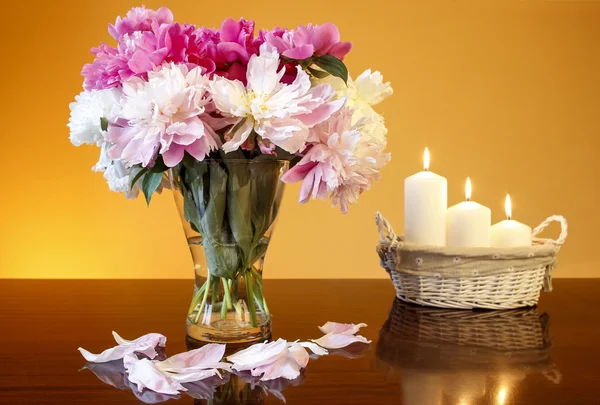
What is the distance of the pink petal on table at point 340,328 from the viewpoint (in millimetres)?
762

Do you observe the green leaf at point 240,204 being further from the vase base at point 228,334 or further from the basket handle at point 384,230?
the basket handle at point 384,230

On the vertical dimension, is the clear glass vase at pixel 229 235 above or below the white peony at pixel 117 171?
below

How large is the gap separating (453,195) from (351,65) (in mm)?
763

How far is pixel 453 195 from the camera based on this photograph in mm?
3285

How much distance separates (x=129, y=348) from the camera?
659 millimetres

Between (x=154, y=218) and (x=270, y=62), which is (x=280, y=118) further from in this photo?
(x=154, y=218)

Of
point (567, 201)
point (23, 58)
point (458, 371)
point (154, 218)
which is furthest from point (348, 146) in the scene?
point (567, 201)

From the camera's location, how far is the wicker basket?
97cm

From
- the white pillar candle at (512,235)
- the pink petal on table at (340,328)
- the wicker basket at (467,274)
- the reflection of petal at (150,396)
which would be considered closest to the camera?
the reflection of petal at (150,396)

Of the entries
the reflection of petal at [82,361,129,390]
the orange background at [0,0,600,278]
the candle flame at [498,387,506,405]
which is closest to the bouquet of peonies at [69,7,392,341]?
the reflection of petal at [82,361,129,390]

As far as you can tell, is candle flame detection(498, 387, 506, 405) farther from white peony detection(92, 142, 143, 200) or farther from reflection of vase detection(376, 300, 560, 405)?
white peony detection(92, 142, 143, 200)

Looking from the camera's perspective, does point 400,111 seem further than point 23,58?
Yes

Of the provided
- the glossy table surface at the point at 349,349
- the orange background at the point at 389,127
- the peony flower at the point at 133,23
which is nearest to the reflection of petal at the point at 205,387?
the glossy table surface at the point at 349,349

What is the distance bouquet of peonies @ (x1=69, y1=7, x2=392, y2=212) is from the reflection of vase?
17cm
